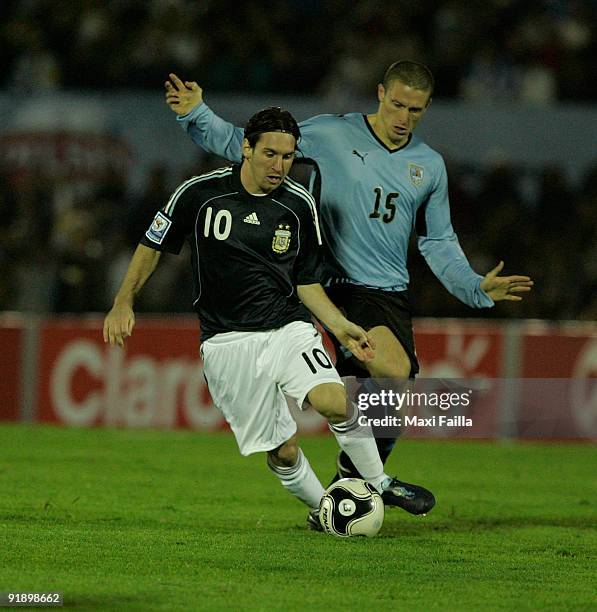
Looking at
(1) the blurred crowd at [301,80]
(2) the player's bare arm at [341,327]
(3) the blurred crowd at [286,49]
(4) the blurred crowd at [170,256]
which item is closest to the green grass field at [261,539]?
(2) the player's bare arm at [341,327]

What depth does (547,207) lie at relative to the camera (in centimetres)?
1510

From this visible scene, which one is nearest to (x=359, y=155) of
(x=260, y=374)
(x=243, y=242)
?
(x=243, y=242)

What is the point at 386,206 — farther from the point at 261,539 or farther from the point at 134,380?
the point at 134,380

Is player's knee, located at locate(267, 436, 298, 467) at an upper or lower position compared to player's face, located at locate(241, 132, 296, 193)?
lower

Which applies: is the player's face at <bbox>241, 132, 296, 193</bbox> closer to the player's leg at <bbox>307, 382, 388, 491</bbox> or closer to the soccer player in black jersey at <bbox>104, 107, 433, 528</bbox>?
the soccer player in black jersey at <bbox>104, 107, 433, 528</bbox>

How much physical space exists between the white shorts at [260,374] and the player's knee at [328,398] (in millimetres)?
78

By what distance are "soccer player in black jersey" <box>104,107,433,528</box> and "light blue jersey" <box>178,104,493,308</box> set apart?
47cm

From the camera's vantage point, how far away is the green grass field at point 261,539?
5.50 metres

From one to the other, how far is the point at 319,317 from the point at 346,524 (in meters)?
1.04

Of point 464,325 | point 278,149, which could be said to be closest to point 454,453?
point 464,325

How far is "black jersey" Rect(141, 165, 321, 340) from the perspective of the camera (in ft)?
23.0

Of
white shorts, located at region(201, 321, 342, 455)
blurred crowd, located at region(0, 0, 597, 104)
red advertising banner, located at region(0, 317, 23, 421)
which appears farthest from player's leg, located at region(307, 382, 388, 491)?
blurred crowd, located at region(0, 0, 597, 104)

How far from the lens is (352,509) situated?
703cm

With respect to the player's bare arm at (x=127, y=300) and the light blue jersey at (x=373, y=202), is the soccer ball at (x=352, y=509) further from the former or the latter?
the player's bare arm at (x=127, y=300)
